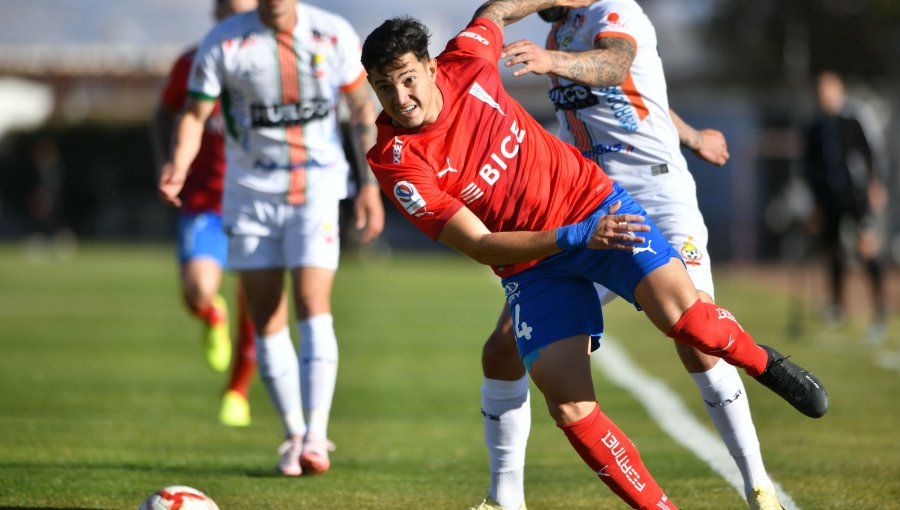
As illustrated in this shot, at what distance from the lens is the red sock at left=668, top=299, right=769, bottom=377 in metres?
4.83

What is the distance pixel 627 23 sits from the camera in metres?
5.61

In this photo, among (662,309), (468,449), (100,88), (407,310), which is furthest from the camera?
(100,88)

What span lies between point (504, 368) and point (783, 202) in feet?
91.0

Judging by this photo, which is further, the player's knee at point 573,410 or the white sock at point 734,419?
the white sock at point 734,419

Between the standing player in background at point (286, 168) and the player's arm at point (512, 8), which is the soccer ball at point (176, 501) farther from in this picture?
the player's arm at point (512, 8)

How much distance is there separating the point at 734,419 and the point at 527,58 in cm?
173

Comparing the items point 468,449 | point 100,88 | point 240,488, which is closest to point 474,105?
point 240,488

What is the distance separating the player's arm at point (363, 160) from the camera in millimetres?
6910

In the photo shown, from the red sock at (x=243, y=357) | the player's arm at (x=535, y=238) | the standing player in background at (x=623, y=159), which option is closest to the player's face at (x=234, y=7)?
the red sock at (x=243, y=357)

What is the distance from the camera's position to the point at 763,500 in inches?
206

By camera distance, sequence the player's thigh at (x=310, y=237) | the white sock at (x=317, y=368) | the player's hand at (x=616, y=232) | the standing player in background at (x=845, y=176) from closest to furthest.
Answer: the player's hand at (x=616, y=232) → the white sock at (x=317, y=368) → the player's thigh at (x=310, y=237) → the standing player in background at (x=845, y=176)

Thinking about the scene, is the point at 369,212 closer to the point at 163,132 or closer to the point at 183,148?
the point at 183,148

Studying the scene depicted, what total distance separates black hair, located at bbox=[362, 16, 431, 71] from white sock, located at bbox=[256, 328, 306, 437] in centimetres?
254

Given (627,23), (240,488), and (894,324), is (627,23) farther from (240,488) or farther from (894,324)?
(894,324)
